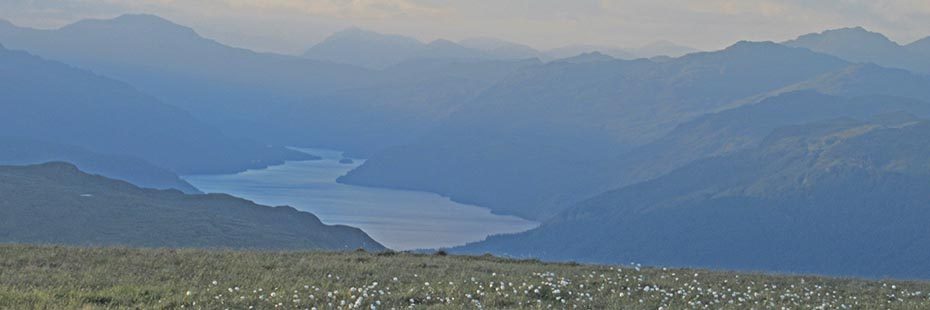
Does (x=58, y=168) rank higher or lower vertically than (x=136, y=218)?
higher

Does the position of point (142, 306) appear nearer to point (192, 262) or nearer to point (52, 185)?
point (192, 262)

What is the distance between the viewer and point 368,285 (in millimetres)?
24609

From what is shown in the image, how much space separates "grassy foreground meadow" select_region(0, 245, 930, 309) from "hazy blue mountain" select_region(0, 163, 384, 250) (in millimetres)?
95442

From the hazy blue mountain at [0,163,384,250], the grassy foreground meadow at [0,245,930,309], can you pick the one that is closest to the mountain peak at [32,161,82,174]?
the hazy blue mountain at [0,163,384,250]

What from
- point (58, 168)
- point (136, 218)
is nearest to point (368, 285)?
point (136, 218)

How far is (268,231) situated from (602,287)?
429ft

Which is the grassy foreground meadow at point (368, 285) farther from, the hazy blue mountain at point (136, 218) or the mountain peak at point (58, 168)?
the mountain peak at point (58, 168)

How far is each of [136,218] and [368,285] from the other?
137157mm

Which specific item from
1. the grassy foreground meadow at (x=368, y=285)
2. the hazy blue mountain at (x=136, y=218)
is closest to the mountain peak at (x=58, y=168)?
the hazy blue mountain at (x=136, y=218)

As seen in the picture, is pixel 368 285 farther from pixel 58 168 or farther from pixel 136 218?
pixel 58 168

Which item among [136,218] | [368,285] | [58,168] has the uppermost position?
[58,168]

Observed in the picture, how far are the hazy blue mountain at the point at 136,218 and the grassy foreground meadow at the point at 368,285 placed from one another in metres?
95.4

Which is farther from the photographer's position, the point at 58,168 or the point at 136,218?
the point at 58,168

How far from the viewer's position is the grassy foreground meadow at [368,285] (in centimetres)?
2164
